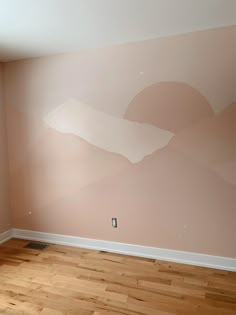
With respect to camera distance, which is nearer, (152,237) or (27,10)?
(27,10)

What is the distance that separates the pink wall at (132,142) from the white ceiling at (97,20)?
8.6 inches

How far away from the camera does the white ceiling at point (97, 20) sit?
1954mm

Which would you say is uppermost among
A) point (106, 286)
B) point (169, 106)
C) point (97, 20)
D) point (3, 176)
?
point (97, 20)

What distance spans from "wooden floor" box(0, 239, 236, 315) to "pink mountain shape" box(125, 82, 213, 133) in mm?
1466

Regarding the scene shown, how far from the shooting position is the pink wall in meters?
2.57

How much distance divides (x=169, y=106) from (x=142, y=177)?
0.81 m

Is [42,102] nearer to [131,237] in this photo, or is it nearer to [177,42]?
[177,42]

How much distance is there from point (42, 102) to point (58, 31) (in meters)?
1.03

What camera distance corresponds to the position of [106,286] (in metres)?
2.38

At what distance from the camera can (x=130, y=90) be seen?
9.32ft

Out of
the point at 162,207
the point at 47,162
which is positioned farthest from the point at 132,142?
the point at 47,162

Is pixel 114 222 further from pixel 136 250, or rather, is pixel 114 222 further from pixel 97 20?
pixel 97 20

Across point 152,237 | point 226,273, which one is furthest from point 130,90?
point 226,273

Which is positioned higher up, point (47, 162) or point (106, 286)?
point (47, 162)
